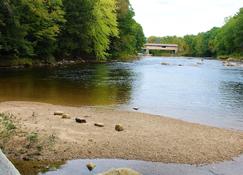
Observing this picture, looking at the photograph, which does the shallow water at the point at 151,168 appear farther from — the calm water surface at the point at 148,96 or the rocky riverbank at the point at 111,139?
the calm water surface at the point at 148,96

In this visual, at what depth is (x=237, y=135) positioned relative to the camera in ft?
48.0

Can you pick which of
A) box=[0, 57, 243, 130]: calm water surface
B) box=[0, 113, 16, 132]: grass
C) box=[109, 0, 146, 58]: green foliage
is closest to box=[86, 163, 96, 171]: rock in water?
box=[0, 113, 16, 132]: grass

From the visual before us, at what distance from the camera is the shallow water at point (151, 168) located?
33.9 ft

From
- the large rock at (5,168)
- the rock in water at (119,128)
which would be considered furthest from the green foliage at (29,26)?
the large rock at (5,168)

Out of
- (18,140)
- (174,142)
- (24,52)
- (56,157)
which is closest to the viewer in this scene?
(56,157)

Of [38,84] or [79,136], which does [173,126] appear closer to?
[79,136]

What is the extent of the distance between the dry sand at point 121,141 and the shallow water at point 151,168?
35 cm

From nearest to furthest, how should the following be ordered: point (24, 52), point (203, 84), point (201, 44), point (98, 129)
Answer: point (98, 129)
point (203, 84)
point (24, 52)
point (201, 44)

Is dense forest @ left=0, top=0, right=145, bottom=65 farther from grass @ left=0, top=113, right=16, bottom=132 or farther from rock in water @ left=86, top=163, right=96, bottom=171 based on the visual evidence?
rock in water @ left=86, top=163, right=96, bottom=171

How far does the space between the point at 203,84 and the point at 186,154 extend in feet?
78.5

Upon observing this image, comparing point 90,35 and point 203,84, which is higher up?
point 90,35

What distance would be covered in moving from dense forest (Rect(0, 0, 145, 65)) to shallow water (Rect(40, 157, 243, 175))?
3108 centimetres

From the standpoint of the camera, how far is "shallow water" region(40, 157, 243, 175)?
33.9 feet

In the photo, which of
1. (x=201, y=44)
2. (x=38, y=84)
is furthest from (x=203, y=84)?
(x=201, y=44)
